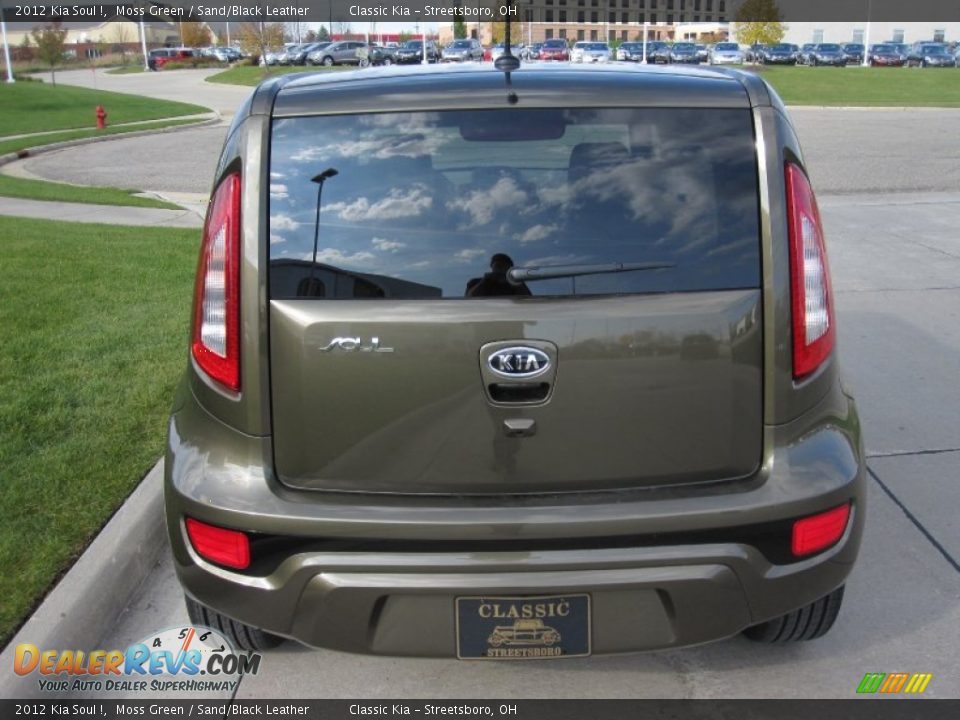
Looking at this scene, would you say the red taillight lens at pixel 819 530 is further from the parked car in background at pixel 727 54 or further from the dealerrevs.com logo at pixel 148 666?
the parked car in background at pixel 727 54

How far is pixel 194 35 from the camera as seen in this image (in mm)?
83062

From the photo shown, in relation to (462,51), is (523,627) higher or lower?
lower

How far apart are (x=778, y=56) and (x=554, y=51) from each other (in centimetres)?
1559

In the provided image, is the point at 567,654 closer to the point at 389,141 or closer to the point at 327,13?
the point at 389,141

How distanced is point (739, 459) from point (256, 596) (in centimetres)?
126

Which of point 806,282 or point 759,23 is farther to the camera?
point 759,23

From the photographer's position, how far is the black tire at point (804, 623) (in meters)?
2.79

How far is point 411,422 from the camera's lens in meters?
2.40

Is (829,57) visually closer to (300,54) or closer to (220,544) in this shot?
(300,54)

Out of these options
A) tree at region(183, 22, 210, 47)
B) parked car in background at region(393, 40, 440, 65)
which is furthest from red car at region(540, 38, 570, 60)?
tree at region(183, 22, 210, 47)

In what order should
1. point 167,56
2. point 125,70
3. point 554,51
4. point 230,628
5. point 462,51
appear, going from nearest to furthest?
point 230,628
point 554,51
point 462,51
point 125,70
point 167,56

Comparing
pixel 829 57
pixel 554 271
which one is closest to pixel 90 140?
pixel 554 271

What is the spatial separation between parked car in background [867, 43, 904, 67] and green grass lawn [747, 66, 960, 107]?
1332 centimetres

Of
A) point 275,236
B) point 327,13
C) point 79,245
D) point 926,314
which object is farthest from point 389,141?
point 327,13
